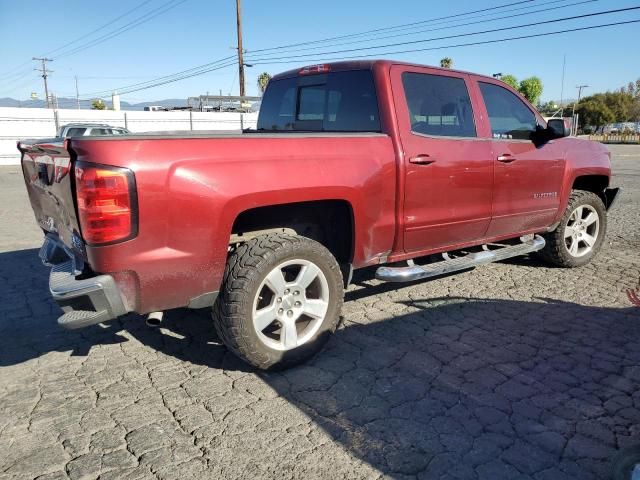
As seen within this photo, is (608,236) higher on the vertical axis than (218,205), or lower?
lower

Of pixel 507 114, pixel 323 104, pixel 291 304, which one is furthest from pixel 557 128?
pixel 291 304

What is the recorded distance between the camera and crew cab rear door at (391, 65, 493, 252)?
3.77 metres

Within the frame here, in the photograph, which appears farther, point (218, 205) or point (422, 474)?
point (218, 205)

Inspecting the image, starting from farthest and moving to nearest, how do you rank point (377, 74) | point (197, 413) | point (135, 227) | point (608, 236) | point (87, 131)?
point (87, 131), point (608, 236), point (377, 74), point (197, 413), point (135, 227)

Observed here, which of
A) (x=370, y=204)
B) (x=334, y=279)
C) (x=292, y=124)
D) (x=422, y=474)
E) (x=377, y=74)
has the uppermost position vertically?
(x=377, y=74)

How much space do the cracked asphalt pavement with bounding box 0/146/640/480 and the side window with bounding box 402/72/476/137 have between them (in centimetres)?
155

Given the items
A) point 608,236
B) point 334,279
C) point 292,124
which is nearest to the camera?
point 334,279

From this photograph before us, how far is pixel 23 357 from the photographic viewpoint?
3523 mm

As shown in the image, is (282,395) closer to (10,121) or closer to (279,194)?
(279,194)

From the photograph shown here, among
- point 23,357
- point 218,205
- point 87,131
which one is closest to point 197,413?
point 218,205

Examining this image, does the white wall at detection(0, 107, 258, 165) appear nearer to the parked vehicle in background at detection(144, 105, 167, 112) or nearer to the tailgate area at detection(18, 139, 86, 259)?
the parked vehicle in background at detection(144, 105, 167, 112)

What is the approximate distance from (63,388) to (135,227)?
126 centimetres

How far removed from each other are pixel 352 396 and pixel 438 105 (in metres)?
2.47

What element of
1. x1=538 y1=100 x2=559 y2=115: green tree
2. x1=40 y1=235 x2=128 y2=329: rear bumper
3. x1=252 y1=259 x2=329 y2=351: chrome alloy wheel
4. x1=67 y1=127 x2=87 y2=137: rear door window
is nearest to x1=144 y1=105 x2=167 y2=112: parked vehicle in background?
x1=67 y1=127 x2=87 y2=137: rear door window
